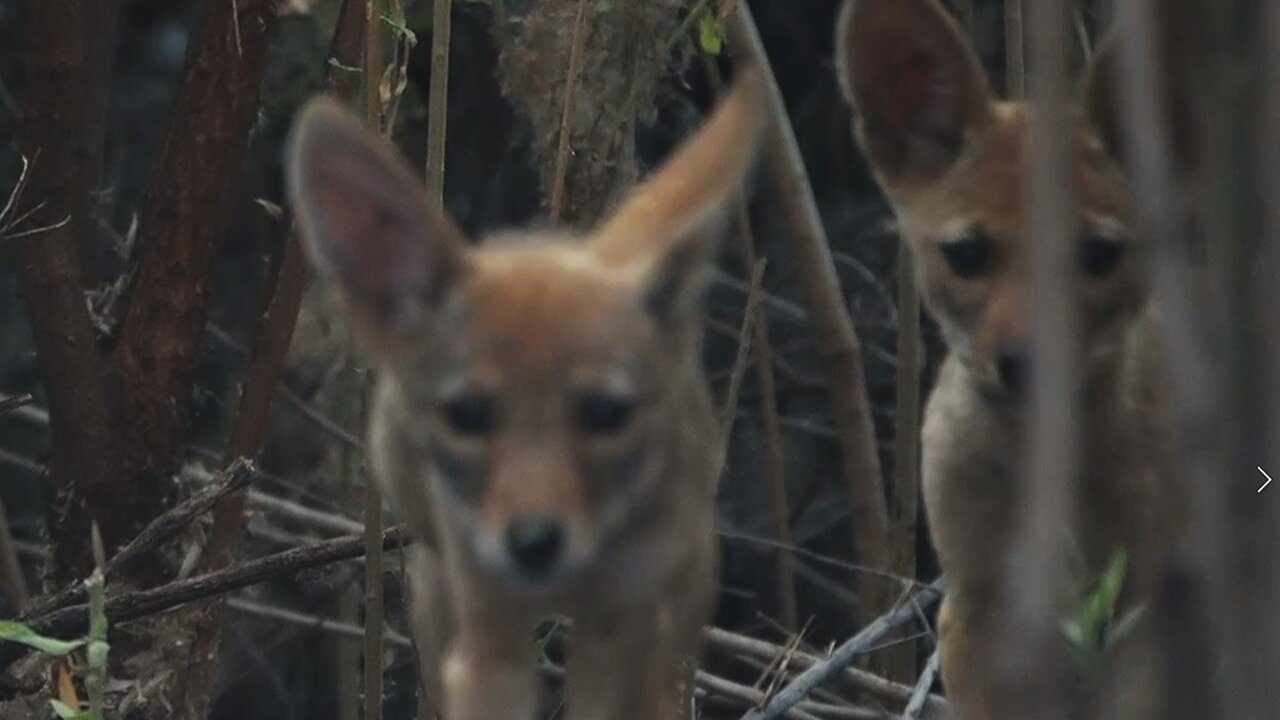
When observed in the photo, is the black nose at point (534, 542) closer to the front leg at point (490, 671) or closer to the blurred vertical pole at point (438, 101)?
the front leg at point (490, 671)

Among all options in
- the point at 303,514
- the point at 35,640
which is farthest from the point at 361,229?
the point at 303,514

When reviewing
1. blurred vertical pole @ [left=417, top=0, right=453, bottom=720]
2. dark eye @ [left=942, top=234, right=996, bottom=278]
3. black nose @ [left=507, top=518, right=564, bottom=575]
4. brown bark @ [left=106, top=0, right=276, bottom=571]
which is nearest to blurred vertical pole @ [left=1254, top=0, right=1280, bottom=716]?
black nose @ [left=507, top=518, right=564, bottom=575]

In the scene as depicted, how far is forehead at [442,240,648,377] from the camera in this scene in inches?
103

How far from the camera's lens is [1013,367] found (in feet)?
9.55

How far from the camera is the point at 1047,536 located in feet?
4.25

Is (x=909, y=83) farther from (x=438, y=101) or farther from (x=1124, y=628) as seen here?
(x=1124, y=628)

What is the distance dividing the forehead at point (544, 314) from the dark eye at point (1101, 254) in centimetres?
62

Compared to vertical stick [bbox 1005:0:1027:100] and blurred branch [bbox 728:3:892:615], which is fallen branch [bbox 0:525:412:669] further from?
blurred branch [bbox 728:3:892:615]

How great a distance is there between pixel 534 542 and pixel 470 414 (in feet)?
0.72

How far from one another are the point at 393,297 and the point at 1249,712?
163cm

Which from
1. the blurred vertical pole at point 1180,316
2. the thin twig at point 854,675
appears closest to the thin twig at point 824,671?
the thin twig at point 854,675

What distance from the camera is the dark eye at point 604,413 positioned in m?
2.62

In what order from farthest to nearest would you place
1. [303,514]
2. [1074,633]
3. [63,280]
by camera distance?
[303,514] → [63,280] → [1074,633]

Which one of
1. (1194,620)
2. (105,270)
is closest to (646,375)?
(1194,620)
